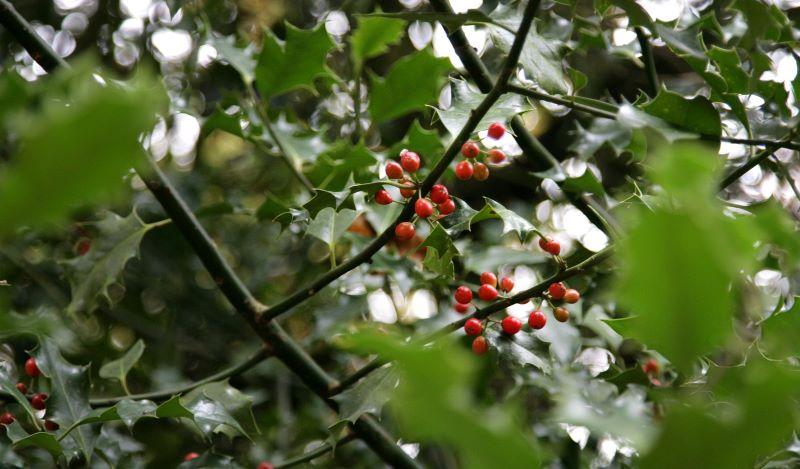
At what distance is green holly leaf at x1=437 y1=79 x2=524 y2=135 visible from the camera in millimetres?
833

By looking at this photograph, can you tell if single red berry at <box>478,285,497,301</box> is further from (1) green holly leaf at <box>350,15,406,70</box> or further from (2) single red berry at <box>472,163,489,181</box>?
(1) green holly leaf at <box>350,15,406,70</box>

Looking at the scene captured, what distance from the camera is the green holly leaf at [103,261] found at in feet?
3.84

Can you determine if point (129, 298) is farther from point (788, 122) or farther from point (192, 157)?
point (788, 122)

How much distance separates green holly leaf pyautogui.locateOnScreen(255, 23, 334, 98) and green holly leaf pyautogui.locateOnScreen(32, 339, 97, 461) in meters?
0.47

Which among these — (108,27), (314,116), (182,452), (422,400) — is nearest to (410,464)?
(422,400)

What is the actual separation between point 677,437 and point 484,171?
0.60m

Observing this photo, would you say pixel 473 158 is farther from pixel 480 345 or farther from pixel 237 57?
pixel 237 57

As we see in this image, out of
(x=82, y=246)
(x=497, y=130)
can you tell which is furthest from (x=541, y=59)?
(x=82, y=246)

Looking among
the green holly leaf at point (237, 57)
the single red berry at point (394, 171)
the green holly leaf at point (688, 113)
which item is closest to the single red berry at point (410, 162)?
the single red berry at point (394, 171)

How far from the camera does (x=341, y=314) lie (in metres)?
1.43

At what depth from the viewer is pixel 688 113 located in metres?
0.73

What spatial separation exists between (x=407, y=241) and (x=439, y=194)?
59cm

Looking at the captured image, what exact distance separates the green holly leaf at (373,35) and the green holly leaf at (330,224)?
22 cm

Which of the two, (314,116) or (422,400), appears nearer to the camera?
(422,400)
